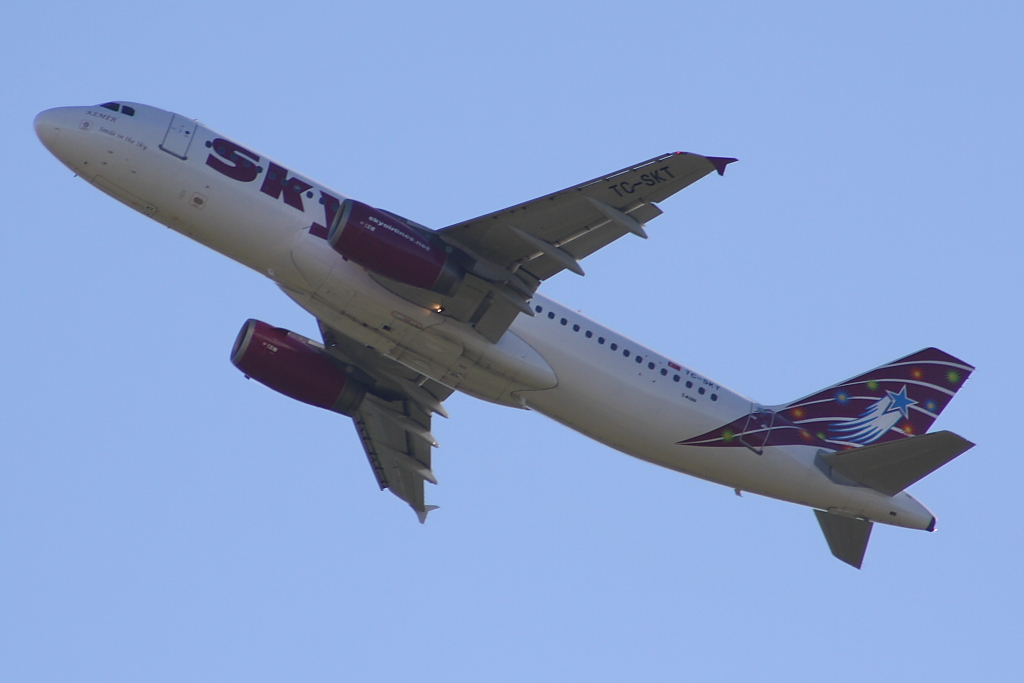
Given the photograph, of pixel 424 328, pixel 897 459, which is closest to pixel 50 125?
pixel 424 328

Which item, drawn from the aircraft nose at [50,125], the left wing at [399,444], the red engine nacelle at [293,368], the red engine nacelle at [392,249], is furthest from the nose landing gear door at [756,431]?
the aircraft nose at [50,125]

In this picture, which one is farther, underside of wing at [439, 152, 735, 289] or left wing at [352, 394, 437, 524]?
left wing at [352, 394, 437, 524]

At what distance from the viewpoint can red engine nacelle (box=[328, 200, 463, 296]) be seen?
27.6 metres

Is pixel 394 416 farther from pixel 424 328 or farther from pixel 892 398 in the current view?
pixel 892 398

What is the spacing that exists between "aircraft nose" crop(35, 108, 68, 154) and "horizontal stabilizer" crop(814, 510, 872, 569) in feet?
79.0

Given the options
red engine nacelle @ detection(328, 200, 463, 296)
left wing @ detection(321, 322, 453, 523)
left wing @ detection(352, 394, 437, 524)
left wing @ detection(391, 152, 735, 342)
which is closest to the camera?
left wing @ detection(391, 152, 735, 342)

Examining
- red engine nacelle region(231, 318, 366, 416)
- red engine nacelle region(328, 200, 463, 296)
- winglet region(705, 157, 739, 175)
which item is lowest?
red engine nacelle region(231, 318, 366, 416)

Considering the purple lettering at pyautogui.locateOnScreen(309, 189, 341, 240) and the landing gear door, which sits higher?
the landing gear door

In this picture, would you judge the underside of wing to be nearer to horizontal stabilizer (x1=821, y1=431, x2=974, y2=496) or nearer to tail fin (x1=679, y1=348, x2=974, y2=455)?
tail fin (x1=679, y1=348, x2=974, y2=455)

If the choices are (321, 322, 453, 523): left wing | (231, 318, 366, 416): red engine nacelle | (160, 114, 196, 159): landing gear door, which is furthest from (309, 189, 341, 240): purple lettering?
(321, 322, 453, 523): left wing

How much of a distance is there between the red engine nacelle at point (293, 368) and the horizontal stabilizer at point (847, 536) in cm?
1504

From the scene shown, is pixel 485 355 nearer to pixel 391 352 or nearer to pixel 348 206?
pixel 391 352

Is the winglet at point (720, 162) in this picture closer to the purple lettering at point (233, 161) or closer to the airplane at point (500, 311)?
the airplane at point (500, 311)

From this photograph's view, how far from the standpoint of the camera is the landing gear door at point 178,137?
28875mm
